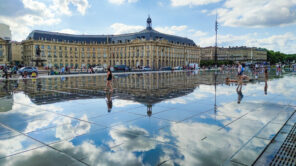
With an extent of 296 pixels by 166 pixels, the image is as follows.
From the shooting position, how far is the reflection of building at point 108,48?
103m

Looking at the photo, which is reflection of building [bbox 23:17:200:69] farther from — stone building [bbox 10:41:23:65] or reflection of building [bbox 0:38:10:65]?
stone building [bbox 10:41:23:65]

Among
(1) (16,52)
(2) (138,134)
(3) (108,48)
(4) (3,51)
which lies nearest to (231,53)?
(3) (108,48)

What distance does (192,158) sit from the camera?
4156 mm

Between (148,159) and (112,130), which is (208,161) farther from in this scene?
(112,130)

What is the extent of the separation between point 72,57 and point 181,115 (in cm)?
11503

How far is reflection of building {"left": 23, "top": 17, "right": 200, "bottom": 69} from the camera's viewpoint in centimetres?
10312

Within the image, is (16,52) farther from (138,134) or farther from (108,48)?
(138,134)

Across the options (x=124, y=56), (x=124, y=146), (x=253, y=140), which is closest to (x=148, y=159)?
(x=124, y=146)

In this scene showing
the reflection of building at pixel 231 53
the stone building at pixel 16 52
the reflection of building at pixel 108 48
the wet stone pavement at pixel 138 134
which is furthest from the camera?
the reflection of building at pixel 231 53

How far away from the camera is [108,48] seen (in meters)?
117

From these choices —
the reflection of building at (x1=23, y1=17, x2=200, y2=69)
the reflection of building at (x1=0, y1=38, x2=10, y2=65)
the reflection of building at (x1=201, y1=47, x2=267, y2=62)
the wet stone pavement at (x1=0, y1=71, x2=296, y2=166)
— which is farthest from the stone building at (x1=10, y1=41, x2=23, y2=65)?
the wet stone pavement at (x1=0, y1=71, x2=296, y2=166)

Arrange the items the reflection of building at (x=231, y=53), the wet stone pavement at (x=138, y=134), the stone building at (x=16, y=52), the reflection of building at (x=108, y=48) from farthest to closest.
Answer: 1. the reflection of building at (x=231, y=53)
2. the stone building at (x=16, y=52)
3. the reflection of building at (x=108, y=48)
4. the wet stone pavement at (x=138, y=134)

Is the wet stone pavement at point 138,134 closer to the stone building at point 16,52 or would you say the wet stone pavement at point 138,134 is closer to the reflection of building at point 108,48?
the reflection of building at point 108,48

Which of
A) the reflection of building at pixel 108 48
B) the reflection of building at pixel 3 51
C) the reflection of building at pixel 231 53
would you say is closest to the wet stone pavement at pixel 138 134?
the reflection of building at pixel 108 48
